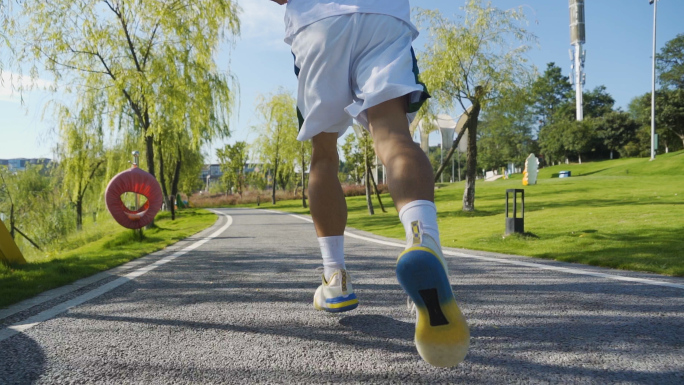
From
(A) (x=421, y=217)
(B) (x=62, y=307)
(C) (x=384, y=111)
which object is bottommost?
(B) (x=62, y=307)

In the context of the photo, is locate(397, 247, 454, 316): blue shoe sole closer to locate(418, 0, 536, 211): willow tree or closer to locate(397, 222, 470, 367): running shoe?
locate(397, 222, 470, 367): running shoe

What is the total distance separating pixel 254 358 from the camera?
65.7 inches

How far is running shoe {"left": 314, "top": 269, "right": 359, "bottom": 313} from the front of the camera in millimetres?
2191

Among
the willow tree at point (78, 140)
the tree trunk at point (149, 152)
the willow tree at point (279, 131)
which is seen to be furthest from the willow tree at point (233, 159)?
the tree trunk at point (149, 152)

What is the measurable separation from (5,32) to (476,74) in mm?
13243

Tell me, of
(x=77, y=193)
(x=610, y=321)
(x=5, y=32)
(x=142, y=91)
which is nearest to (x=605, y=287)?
(x=610, y=321)

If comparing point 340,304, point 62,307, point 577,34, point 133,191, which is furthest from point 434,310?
point 577,34

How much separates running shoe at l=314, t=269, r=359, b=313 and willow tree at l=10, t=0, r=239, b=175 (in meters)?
11.5

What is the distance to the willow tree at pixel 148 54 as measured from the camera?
12.4 m

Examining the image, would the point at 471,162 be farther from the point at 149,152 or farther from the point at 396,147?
the point at 396,147

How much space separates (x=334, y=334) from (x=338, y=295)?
28cm

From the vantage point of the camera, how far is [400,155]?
1.67 m

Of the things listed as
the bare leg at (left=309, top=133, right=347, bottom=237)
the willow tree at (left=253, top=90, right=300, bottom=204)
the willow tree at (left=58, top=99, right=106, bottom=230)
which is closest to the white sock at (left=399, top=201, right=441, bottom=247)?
the bare leg at (left=309, top=133, right=347, bottom=237)

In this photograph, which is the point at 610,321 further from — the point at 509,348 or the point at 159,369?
the point at 159,369
